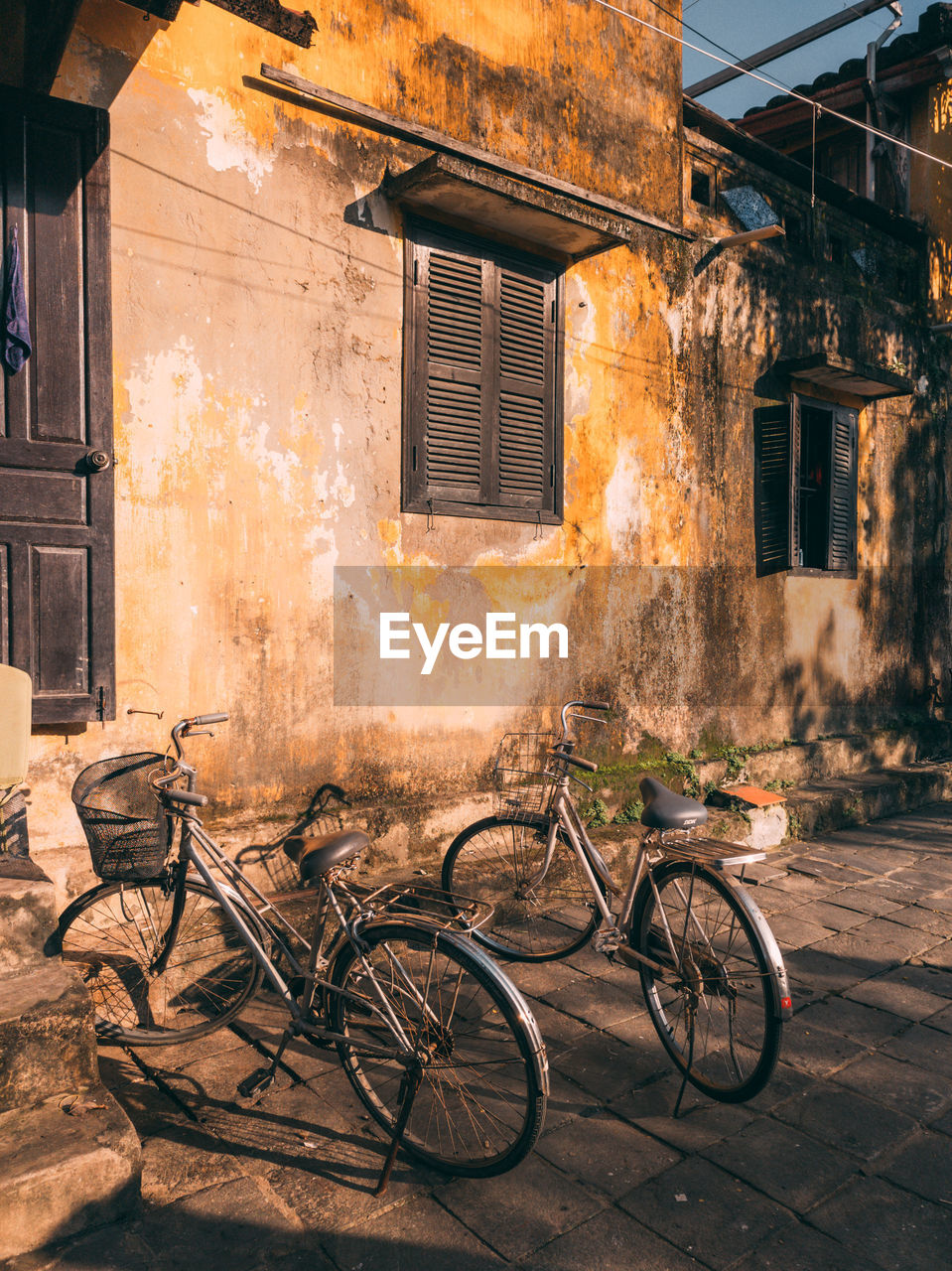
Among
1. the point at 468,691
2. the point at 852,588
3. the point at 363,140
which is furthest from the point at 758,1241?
the point at 852,588

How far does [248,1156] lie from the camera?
2.97 metres

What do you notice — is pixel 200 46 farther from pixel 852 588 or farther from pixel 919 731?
pixel 919 731

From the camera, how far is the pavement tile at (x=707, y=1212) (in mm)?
2584

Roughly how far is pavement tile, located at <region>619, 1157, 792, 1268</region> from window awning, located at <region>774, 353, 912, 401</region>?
657 centimetres

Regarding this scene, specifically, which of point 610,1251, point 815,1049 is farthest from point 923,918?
point 610,1251

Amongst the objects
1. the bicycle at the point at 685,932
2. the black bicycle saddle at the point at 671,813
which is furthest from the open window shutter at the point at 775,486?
the black bicycle saddle at the point at 671,813

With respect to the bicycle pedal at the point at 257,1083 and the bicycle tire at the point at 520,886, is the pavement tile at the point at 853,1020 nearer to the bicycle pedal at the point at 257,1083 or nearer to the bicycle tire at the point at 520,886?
the bicycle tire at the point at 520,886

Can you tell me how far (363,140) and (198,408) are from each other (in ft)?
6.23

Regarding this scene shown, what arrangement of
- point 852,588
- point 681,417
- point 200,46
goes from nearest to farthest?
1. point 200,46
2. point 681,417
3. point 852,588

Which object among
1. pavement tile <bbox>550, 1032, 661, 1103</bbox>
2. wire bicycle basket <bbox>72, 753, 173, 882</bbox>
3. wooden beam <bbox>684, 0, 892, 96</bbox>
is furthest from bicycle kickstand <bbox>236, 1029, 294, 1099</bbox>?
wooden beam <bbox>684, 0, 892, 96</bbox>

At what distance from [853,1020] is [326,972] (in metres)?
2.48

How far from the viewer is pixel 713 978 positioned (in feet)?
10.7

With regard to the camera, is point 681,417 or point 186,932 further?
point 681,417

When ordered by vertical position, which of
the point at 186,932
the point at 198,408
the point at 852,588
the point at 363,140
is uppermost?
the point at 363,140
